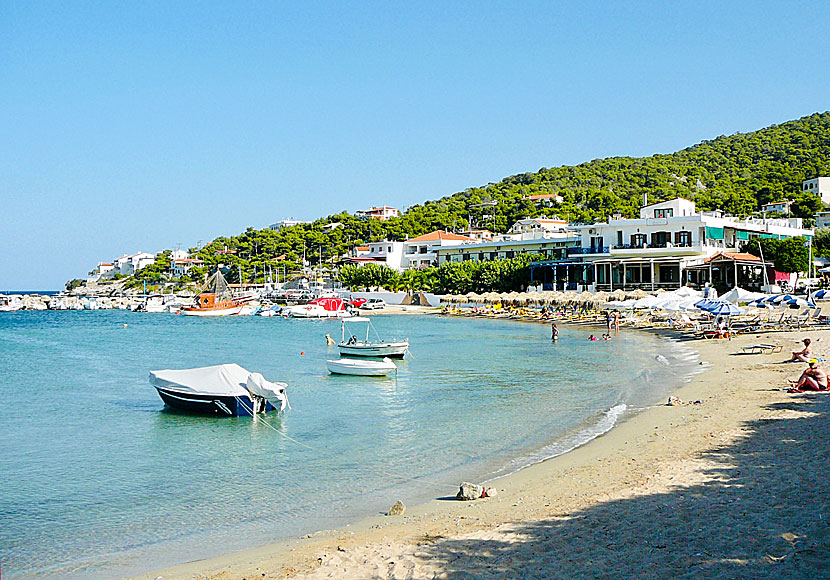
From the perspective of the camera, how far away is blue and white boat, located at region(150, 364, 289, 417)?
1842 centimetres

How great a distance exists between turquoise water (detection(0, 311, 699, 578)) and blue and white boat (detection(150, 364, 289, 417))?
1.36 ft

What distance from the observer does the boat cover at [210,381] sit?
61.0 feet

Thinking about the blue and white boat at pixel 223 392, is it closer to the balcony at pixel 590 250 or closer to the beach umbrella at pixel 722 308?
the beach umbrella at pixel 722 308

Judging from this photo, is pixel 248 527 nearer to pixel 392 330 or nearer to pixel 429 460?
pixel 429 460

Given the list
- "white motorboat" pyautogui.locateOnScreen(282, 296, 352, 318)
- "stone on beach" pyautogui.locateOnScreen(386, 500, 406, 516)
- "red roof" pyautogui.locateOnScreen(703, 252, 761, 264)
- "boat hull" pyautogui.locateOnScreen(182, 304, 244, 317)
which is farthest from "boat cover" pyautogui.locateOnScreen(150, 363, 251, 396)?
"boat hull" pyautogui.locateOnScreen(182, 304, 244, 317)

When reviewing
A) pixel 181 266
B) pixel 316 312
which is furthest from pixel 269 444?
pixel 181 266

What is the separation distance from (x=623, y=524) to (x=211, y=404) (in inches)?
522

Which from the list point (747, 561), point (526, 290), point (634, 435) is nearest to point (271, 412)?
point (634, 435)

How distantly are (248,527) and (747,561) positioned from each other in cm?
656

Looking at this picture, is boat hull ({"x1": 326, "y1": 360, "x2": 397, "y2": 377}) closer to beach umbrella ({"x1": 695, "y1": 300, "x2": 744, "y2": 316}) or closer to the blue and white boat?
the blue and white boat

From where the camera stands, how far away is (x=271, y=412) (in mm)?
18750

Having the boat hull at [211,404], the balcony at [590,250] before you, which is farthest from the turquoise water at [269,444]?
the balcony at [590,250]

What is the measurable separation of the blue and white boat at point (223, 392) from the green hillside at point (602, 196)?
80.4 meters

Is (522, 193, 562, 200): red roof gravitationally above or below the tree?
above
